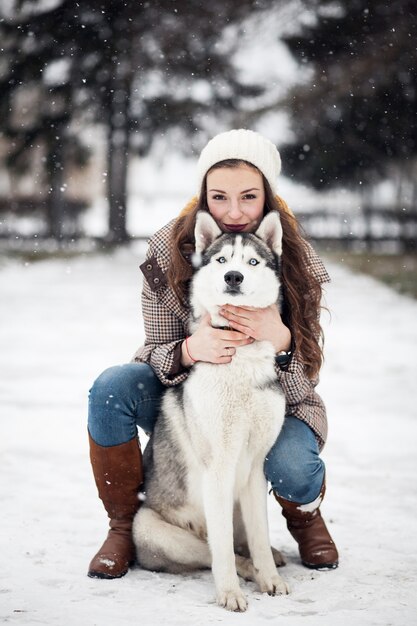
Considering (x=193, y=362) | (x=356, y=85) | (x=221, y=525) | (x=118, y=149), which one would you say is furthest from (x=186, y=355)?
(x=118, y=149)

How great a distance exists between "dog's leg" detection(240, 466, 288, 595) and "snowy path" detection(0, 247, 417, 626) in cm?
6

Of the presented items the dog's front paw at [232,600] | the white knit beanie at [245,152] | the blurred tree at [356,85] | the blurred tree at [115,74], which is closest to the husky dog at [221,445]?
the dog's front paw at [232,600]

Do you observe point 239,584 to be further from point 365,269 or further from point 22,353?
point 365,269

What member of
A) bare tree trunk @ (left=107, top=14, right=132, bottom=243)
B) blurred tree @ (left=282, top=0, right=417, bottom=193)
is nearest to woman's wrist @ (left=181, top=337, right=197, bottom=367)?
blurred tree @ (left=282, top=0, right=417, bottom=193)

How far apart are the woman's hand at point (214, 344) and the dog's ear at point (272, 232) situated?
1.17ft

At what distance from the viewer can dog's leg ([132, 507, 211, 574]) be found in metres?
2.66

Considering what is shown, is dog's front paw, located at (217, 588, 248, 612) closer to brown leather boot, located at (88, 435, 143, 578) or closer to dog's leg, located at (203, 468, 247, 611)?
dog's leg, located at (203, 468, 247, 611)

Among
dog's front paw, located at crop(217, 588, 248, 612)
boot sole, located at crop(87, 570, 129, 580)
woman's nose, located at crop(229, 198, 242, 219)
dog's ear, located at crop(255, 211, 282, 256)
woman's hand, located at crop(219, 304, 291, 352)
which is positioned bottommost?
boot sole, located at crop(87, 570, 129, 580)

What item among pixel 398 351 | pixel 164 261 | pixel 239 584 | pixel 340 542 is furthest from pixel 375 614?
pixel 398 351

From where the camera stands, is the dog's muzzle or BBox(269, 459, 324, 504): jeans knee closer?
the dog's muzzle

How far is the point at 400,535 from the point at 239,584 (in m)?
0.90

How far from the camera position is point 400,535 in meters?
3.12

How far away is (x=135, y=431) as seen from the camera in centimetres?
283

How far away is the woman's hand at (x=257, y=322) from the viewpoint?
2.62 metres
